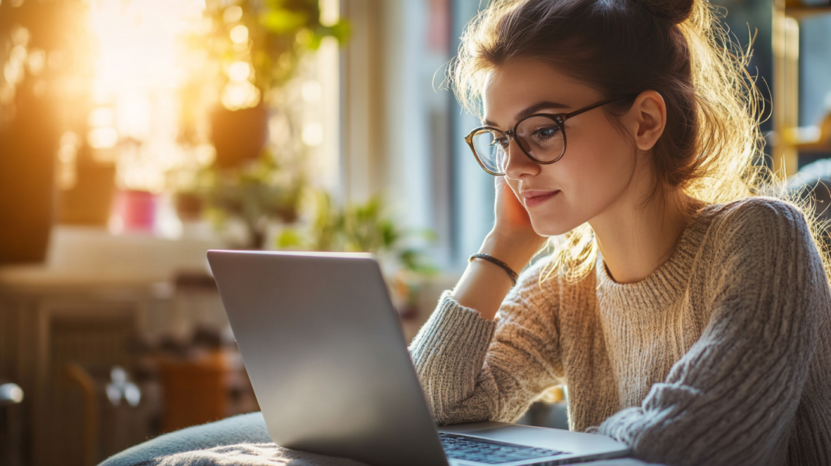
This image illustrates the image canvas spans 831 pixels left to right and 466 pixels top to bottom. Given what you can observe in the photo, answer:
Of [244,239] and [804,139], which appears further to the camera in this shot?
[244,239]

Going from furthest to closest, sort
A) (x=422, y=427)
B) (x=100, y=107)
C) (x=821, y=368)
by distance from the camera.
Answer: (x=100, y=107) → (x=821, y=368) → (x=422, y=427)

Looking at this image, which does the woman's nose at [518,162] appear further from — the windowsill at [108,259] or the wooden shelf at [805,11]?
the windowsill at [108,259]

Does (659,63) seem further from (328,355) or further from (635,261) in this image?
(328,355)

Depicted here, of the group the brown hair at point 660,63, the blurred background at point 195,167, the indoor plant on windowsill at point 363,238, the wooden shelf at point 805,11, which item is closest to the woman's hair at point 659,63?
the brown hair at point 660,63

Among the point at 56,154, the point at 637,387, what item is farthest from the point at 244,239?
the point at 637,387

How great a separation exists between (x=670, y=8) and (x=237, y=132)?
2307 millimetres

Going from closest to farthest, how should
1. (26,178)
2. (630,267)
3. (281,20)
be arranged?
(630,267), (26,178), (281,20)

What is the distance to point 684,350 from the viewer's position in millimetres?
1023

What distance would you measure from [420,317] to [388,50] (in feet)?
5.24

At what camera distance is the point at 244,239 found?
3.47 metres

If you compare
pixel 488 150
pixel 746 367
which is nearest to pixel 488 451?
pixel 746 367

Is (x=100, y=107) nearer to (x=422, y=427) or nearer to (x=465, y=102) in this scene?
(x=465, y=102)

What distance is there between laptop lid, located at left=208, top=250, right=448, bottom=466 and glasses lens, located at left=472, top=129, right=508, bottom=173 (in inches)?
16.4

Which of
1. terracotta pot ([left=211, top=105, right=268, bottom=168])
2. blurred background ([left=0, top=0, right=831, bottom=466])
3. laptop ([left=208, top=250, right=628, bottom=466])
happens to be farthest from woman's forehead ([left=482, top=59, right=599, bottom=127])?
terracotta pot ([left=211, top=105, right=268, bottom=168])
